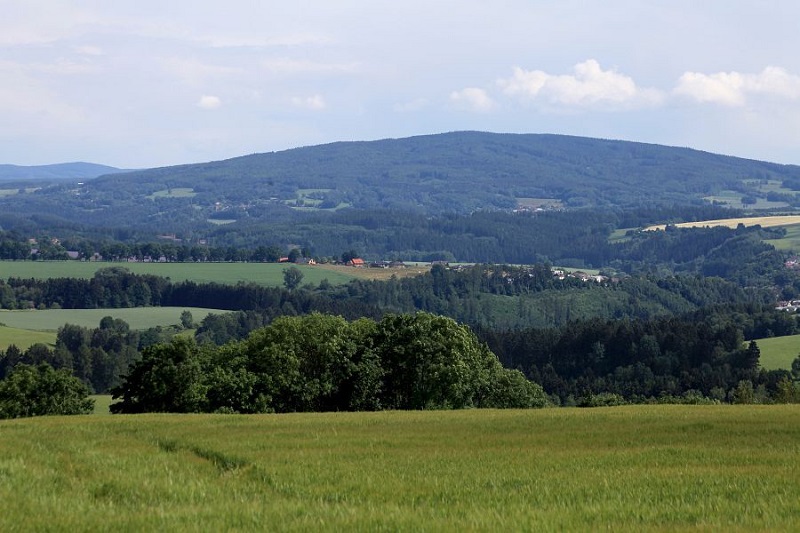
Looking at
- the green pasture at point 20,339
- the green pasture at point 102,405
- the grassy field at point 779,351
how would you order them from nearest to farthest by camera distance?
the green pasture at point 102,405 < the grassy field at point 779,351 < the green pasture at point 20,339

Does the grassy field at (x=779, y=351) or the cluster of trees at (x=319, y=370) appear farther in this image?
the grassy field at (x=779, y=351)

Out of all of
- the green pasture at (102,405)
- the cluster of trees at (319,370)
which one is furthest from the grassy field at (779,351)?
the green pasture at (102,405)

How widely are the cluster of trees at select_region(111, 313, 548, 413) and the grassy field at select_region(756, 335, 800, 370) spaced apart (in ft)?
287

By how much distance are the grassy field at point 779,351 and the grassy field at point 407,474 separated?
118289 millimetres

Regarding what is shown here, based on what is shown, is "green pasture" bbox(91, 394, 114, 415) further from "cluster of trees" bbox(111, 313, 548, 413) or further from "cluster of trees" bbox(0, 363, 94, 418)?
"cluster of trees" bbox(111, 313, 548, 413)

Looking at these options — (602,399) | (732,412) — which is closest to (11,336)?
(602,399)

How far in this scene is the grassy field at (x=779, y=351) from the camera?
170875mm

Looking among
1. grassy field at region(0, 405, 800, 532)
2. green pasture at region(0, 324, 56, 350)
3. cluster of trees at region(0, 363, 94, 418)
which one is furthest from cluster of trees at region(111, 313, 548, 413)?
green pasture at region(0, 324, 56, 350)

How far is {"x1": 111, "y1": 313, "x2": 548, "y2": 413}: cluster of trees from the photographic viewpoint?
8588 cm

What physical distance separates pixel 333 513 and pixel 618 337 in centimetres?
17889

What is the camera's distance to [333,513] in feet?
81.5

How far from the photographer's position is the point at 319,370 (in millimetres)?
93938

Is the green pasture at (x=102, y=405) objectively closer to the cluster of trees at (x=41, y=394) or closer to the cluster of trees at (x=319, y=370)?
the cluster of trees at (x=41, y=394)

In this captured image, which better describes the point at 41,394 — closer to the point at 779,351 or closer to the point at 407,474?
the point at 407,474
